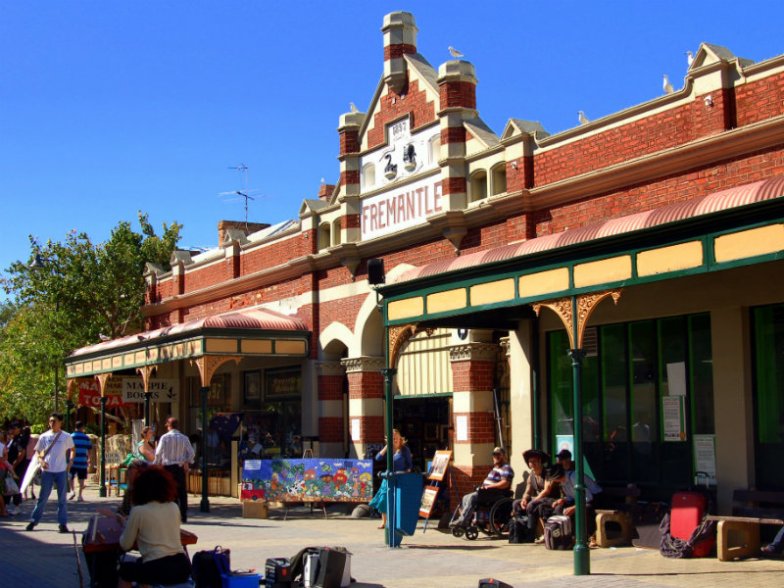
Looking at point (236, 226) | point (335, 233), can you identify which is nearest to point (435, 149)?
point (335, 233)

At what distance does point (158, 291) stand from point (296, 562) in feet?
67.6

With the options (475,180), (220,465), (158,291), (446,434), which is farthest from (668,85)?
(158,291)

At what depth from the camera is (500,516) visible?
14.8 meters

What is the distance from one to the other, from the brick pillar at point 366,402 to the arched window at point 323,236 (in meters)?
2.70

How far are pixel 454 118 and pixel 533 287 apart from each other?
638 centimetres

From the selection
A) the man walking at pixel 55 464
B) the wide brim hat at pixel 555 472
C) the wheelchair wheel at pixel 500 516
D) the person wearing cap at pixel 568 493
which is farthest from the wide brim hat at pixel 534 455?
the man walking at pixel 55 464

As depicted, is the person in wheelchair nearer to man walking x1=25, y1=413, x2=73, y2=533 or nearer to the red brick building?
the red brick building

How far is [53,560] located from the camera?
12789mm

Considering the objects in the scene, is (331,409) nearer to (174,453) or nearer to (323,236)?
(323,236)

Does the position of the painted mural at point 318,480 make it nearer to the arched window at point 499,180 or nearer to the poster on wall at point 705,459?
the arched window at point 499,180

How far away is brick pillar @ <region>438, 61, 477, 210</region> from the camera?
17656 millimetres

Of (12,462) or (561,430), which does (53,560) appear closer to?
(561,430)

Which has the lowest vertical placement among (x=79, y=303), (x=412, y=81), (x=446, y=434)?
(x=446, y=434)

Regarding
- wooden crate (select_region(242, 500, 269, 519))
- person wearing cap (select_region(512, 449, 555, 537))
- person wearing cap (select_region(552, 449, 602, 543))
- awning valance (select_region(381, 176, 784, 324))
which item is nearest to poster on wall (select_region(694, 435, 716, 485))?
person wearing cap (select_region(552, 449, 602, 543))
